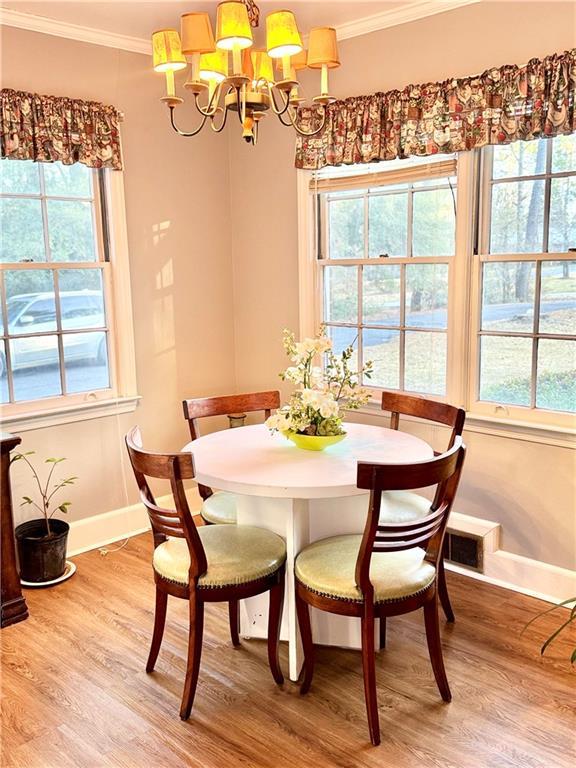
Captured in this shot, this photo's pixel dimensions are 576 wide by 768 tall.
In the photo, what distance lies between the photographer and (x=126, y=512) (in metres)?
3.96

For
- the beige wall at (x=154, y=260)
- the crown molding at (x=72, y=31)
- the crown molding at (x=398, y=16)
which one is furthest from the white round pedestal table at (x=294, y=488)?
the crown molding at (x=72, y=31)

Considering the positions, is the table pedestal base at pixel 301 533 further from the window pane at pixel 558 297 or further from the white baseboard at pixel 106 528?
the white baseboard at pixel 106 528

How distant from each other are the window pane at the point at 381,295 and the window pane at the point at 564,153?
0.93 meters

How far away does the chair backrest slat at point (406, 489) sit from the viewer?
209cm

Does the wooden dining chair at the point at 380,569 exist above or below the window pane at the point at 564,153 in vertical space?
below

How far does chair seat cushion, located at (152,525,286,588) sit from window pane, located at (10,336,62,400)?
1340 millimetres

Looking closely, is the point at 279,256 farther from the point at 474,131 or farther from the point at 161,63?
the point at 161,63

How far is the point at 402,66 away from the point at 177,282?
5.62 feet

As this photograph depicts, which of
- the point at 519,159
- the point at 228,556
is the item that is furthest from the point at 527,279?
the point at 228,556

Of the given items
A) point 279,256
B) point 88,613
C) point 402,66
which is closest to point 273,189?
point 279,256

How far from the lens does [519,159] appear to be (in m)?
3.08

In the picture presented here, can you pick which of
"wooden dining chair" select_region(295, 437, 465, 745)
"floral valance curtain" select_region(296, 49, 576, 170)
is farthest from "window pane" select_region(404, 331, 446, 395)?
"wooden dining chair" select_region(295, 437, 465, 745)

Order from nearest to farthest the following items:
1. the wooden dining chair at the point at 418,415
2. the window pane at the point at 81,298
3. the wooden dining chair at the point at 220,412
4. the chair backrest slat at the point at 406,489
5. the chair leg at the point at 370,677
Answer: the chair backrest slat at the point at 406,489
the chair leg at the point at 370,677
the wooden dining chair at the point at 418,415
the wooden dining chair at the point at 220,412
the window pane at the point at 81,298

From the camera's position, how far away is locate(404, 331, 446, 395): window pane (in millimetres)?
3508
